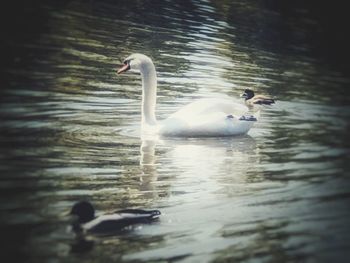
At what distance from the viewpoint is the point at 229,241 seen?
2869 mm

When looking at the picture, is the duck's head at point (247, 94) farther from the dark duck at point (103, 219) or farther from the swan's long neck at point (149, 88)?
the dark duck at point (103, 219)

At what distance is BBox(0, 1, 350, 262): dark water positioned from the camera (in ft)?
9.39

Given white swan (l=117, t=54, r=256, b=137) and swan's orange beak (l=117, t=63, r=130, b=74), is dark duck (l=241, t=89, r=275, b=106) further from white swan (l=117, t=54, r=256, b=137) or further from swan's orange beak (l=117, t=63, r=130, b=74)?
swan's orange beak (l=117, t=63, r=130, b=74)

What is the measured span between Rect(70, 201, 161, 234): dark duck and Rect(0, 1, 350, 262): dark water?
54 mm

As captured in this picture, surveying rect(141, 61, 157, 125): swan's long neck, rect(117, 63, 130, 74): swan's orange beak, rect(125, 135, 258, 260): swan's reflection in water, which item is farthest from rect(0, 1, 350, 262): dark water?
rect(117, 63, 130, 74): swan's orange beak

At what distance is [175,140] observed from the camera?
4.39m

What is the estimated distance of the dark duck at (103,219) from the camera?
2832 mm

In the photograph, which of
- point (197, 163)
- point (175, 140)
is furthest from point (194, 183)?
point (175, 140)

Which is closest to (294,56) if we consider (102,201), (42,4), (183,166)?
(42,4)

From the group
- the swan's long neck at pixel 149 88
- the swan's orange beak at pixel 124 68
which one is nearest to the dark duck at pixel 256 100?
the swan's long neck at pixel 149 88

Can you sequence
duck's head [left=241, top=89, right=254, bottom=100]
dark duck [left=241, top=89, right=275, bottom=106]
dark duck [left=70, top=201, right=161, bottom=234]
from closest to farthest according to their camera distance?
dark duck [left=70, top=201, right=161, bottom=234]
dark duck [left=241, top=89, right=275, bottom=106]
duck's head [left=241, top=89, right=254, bottom=100]

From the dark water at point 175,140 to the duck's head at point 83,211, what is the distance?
84 millimetres

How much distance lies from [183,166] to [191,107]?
75cm

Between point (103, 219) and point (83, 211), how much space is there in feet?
0.29
